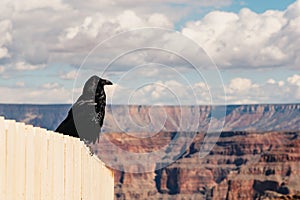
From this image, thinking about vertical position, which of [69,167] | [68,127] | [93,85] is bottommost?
[69,167]

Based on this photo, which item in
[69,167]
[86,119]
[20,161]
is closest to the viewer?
[20,161]

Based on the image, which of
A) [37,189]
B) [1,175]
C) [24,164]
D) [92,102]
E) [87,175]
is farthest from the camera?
[92,102]

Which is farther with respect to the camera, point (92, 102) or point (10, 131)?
point (92, 102)

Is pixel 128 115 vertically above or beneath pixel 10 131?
above

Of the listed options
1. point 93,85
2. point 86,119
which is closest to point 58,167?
point 86,119

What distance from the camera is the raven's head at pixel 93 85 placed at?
27.0 ft

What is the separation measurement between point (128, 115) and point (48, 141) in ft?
12.3

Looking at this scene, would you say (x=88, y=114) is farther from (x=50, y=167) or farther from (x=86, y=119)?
(x=50, y=167)

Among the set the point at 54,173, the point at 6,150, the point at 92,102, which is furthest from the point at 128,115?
the point at 6,150

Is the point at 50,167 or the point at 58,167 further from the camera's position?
the point at 58,167

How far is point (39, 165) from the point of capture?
4363 mm

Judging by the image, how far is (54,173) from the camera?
4871mm

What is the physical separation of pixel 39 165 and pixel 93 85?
398 cm

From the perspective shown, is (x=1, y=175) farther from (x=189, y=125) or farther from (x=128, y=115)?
(x=189, y=125)
